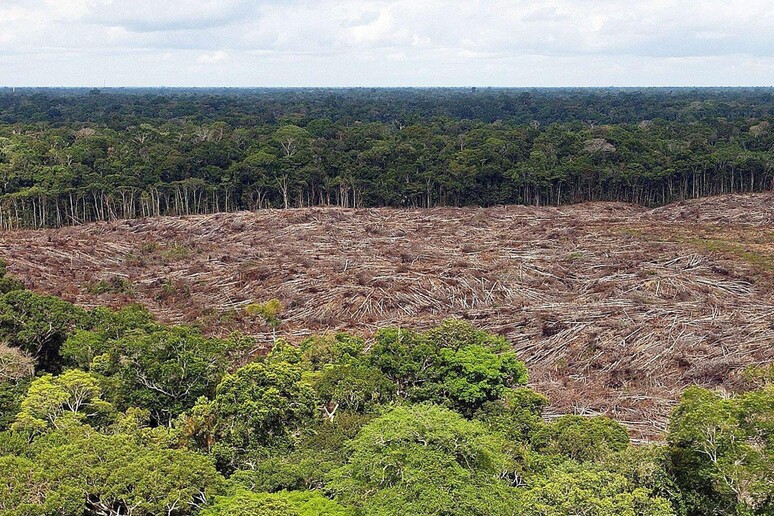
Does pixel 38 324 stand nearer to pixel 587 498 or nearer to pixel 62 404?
pixel 62 404

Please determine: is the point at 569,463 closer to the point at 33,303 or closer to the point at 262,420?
the point at 262,420

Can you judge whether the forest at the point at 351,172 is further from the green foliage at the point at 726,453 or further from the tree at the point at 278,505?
the tree at the point at 278,505

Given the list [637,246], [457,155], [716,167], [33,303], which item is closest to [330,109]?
[457,155]

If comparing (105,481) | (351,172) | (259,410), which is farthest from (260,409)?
(351,172)

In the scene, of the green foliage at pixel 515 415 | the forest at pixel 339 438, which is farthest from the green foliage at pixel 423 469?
the green foliage at pixel 515 415

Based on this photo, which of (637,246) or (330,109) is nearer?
(637,246)

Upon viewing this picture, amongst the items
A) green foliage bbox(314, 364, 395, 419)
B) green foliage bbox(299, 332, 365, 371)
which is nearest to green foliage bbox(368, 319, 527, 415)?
green foliage bbox(314, 364, 395, 419)
